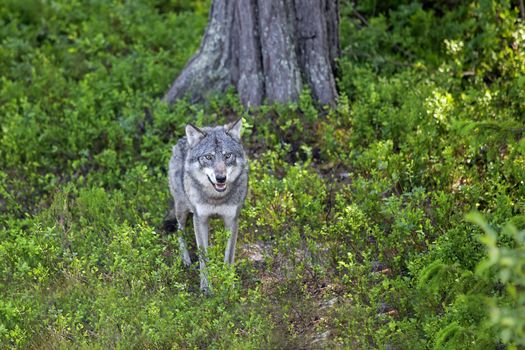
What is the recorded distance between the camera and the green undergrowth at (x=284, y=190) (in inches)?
264

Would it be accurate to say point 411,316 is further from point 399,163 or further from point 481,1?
point 481,1

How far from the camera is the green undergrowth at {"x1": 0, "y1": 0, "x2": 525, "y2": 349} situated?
6.70 m

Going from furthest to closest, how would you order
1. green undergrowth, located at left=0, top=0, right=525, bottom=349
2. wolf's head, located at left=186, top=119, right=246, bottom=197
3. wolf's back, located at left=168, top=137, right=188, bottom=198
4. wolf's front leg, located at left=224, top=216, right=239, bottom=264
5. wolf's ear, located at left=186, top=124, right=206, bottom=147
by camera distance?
wolf's back, located at left=168, top=137, right=188, bottom=198 < wolf's ear, located at left=186, top=124, right=206, bottom=147 < wolf's front leg, located at left=224, top=216, right=239, bottom=264 < wolf's head, located at left=186, top=119, right=246, bottom=197 < green undergrowth, located at left=0, top=0, right=525, bottom=349

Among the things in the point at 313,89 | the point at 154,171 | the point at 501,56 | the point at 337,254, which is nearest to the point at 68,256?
the point at 154,171

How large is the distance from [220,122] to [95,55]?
142 inches

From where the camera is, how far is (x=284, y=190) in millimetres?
8867

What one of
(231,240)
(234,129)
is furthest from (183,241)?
(234,129)

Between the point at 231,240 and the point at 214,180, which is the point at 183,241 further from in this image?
the point at 214,180

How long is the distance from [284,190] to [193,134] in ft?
4.48

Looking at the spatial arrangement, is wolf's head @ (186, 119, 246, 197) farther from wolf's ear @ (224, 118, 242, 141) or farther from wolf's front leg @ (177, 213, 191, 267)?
wolf's front leg @ (177, 213, 191, 267)

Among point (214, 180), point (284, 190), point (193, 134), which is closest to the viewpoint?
point (214, 180)

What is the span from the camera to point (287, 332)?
6.82 metres

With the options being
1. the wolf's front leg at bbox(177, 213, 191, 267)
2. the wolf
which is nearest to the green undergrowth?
the wolf's front leg at bbox(177, 213, 191, 267)

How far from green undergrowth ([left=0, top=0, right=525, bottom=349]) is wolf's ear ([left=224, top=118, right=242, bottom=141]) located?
81 centimetres
